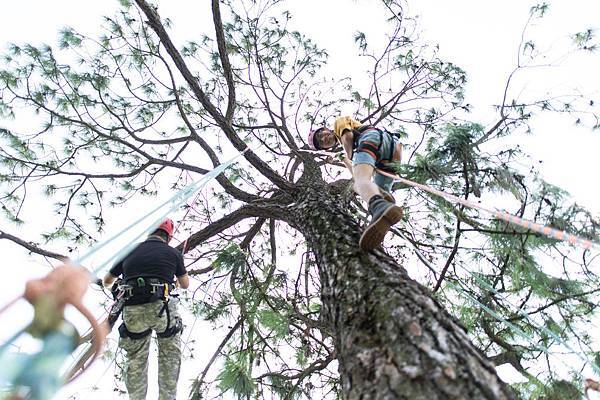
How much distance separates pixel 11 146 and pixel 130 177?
1.13 metres

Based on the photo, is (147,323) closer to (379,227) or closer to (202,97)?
(379,227)

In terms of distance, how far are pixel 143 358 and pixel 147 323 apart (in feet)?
0.67

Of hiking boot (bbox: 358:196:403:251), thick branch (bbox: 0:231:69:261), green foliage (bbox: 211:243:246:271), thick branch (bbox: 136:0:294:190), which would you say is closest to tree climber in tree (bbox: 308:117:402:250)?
hiking boot (bbox: 358:196:403:251)

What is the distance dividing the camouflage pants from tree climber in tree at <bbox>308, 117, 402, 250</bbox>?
1349mm

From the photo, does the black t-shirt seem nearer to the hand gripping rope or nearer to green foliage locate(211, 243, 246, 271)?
green foliage locate(211, 243, 246, 271)

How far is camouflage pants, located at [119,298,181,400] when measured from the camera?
7.55ft

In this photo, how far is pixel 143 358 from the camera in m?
2.35

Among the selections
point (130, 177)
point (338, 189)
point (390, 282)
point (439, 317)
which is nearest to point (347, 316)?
point (390, 282)

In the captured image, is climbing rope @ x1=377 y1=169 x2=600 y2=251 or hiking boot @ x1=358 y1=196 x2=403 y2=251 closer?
climbing rope @ x1=377 y1=169 x2=600 y2=251

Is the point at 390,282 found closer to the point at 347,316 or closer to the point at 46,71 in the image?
the point at 347,316

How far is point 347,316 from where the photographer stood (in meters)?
1.36

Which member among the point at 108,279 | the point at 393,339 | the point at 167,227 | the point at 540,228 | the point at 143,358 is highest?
the point at 167,227

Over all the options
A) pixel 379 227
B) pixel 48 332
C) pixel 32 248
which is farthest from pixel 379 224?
pixel 32 248

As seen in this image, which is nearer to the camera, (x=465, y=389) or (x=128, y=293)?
(x=465, y=389)
